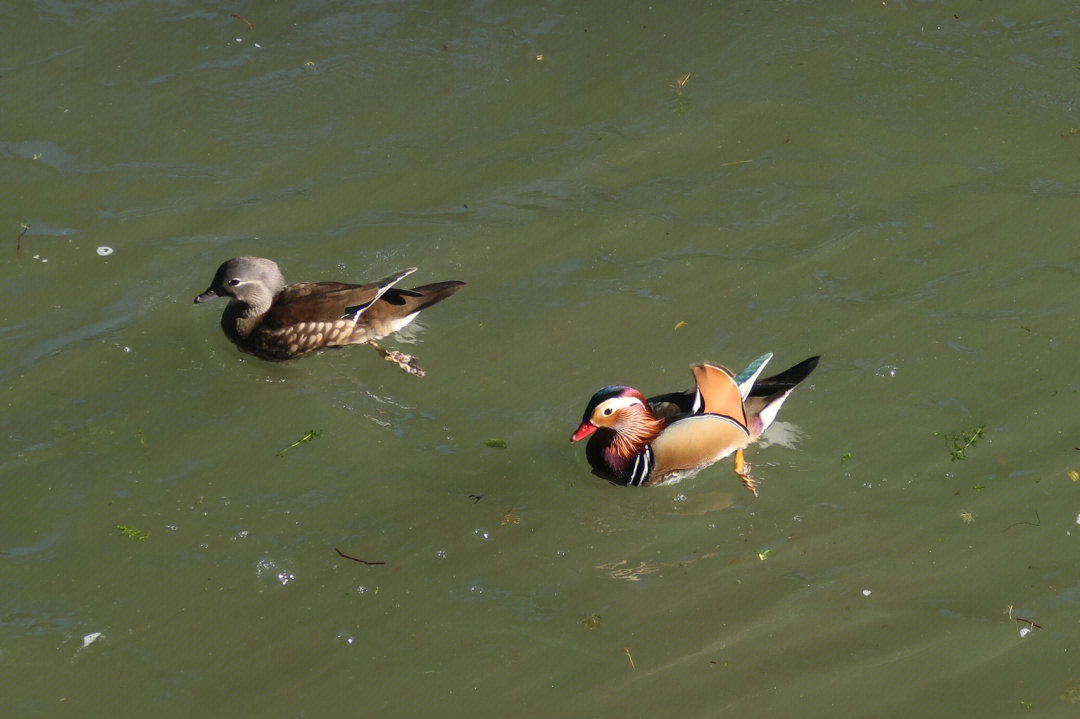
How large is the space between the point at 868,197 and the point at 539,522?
9.69 feet

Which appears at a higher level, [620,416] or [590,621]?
[620,416]

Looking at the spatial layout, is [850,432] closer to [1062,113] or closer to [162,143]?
[1062,113]

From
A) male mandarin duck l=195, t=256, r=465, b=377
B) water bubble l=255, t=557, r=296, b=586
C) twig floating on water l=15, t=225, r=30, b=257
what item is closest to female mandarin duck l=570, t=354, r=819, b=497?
Answer: male mandarin duck l=195, t=256, r=465, b=377

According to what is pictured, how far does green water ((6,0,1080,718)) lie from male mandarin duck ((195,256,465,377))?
0.56 ft

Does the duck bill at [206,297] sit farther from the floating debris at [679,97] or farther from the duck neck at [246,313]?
the floating debris at [679,97]

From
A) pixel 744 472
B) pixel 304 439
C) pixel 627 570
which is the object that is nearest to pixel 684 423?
pixel 744 472

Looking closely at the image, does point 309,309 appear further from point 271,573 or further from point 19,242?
point 19,242

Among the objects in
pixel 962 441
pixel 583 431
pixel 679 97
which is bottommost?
pixel 583 431

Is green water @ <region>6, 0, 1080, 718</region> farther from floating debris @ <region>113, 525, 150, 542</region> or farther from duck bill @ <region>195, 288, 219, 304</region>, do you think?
duck bill @ <region>195, 288, 219, 304</region>

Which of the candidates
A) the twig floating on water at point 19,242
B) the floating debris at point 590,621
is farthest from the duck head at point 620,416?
the twig floating on water at point 19,242

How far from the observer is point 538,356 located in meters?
6.77

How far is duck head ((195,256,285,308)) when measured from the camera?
676 cm

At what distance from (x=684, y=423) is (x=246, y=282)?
8.41 ft

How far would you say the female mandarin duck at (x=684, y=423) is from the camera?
6043 millimetres
